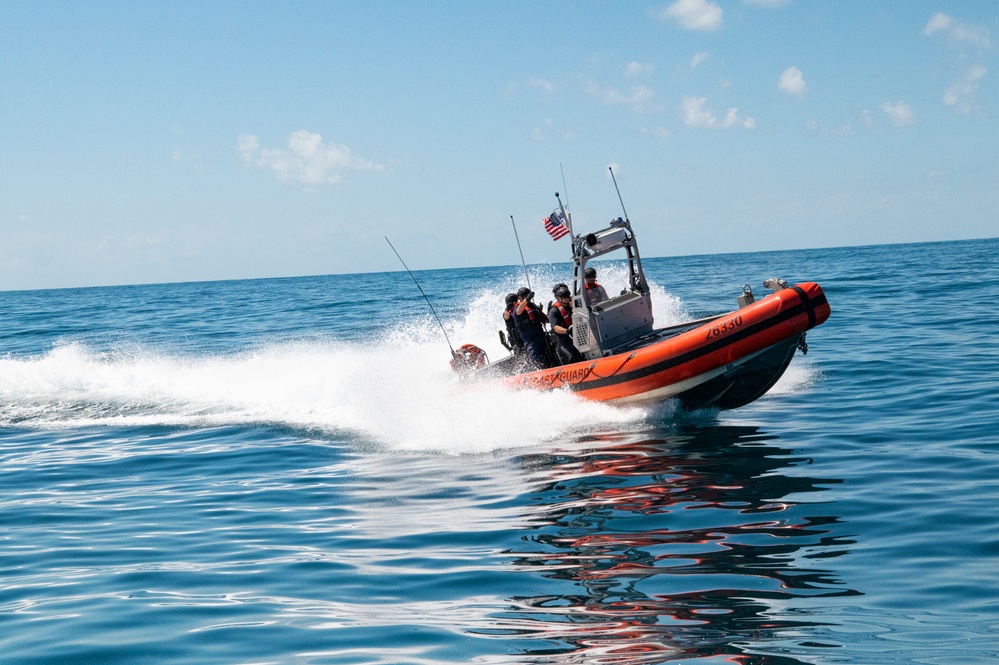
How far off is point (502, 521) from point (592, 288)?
5.26 meters

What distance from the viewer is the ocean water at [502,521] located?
518 cm

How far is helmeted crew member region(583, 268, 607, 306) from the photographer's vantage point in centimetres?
1217

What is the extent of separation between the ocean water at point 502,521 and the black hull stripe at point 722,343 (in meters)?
0.50

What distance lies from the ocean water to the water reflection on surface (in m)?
0.03

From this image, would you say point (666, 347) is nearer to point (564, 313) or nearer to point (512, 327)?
point (564, 313)

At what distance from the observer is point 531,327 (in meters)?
12.5

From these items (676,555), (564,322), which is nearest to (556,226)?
(564,322)

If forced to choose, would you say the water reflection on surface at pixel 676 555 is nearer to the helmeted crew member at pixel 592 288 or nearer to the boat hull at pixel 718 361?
the boat hull at pixel 718 361

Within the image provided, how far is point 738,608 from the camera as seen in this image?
17.5 feet

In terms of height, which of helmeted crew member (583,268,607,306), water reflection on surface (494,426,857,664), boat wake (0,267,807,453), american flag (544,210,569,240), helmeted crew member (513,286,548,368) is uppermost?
american flag (544,210,569,240)

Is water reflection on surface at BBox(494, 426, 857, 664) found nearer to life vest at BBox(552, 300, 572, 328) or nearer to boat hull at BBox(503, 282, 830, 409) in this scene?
boat hull at BBox(503, 282, 830, 409)

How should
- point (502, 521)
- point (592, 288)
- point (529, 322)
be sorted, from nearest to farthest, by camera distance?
point (502, 521), point (592, 288), point (529, 322)

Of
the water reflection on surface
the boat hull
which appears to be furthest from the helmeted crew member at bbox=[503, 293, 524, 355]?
the water reflection on surface

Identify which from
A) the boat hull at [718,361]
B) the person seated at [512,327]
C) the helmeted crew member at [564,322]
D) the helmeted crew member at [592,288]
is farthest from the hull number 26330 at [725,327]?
the person seated at [512,327]
